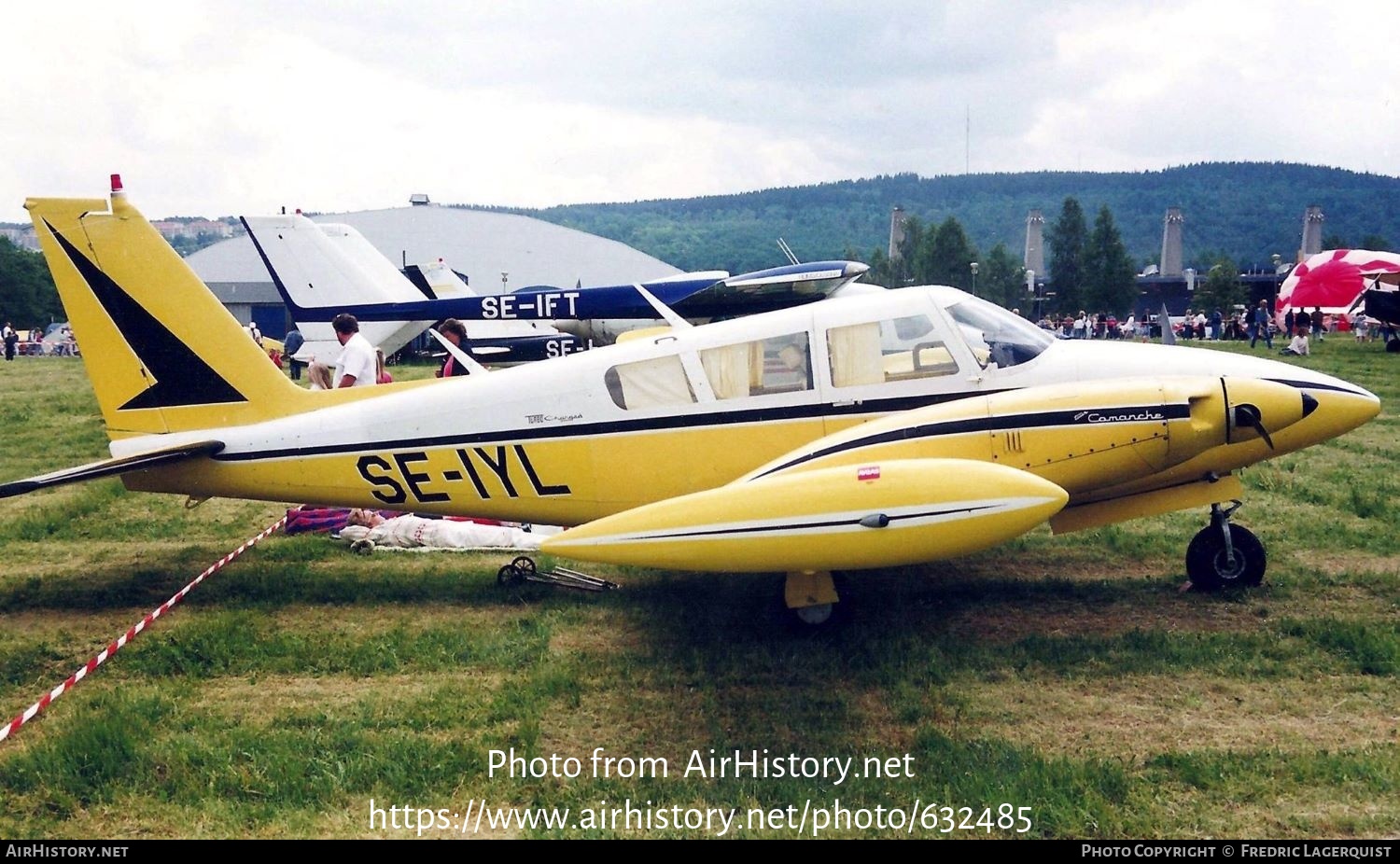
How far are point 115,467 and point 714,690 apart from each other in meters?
4.62

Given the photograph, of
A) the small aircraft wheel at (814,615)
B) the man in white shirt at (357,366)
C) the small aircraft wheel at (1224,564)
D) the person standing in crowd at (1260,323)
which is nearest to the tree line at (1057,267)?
the person standing in crowd at (1260,323)

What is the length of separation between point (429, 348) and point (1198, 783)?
4814 centimetres

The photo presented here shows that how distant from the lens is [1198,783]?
446 cm

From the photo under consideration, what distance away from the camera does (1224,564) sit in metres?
7.18

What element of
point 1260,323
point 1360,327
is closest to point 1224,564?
point 1260,323

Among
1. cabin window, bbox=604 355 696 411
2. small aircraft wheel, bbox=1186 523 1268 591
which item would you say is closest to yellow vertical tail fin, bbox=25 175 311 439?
cabin window, bbox=604 355 696 411

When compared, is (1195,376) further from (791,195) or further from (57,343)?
(791,195)

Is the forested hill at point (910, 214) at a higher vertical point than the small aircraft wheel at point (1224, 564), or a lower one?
higher

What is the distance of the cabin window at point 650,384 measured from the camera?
7.02 meters

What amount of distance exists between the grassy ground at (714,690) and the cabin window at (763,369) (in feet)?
4.95

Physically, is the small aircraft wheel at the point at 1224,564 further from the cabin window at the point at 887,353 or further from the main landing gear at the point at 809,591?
the main landing gear at the point at 809,591

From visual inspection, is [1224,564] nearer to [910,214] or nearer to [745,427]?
[745,427]

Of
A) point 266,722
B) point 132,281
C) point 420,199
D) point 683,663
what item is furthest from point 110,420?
point 420,199

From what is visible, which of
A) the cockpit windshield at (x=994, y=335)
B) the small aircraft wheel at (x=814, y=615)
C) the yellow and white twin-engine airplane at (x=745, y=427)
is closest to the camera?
the yellow and white twin-engine airplane at (x=745, y=427)
